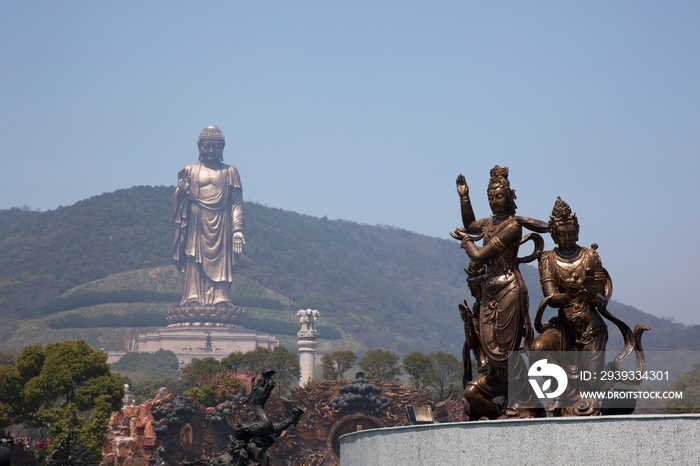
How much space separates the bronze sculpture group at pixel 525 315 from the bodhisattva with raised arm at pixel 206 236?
3863 inches

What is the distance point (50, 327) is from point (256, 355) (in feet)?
264

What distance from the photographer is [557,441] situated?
7734mm

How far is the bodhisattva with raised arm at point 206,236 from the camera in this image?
364 feet

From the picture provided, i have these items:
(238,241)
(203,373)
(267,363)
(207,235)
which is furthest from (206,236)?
(267,363)

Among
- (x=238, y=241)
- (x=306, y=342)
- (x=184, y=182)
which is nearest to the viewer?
(x=306, y=342)

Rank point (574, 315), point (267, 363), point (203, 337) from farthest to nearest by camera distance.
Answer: point (203, 337) < point (267, 363) < point (574, 315)

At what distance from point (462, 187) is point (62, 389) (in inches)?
1137

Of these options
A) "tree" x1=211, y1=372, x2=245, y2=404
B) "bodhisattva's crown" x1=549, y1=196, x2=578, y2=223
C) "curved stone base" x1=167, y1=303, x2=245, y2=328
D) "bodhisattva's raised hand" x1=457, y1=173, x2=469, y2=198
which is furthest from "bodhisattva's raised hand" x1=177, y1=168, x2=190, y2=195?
"bodhisattva's crown" x1=549, y1=196, x2=578, y2=223

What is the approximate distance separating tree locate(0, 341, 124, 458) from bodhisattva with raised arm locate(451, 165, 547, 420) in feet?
89.2

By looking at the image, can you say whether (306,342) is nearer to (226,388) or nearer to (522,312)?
(226,388)

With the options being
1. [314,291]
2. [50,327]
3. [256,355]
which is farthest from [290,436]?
[314,291]

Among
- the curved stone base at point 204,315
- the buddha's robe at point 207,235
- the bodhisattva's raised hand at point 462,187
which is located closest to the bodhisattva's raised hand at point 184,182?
the buddha's robe at point 207,235

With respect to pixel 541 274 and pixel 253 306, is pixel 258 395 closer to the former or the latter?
pixel 541 274

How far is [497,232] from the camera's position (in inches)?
388
